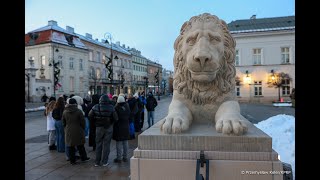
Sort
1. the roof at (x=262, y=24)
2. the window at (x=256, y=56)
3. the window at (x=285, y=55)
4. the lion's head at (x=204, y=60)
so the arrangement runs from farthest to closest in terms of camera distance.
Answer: the window at (x=256, y=56) → the roof at (x=262, y=24) → the window at (x=285, y=55) → the lion's head at (x=204, y=60)

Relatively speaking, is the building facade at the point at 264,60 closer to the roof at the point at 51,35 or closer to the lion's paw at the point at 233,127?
the roof at the point at 51,35

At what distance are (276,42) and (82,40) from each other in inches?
1242

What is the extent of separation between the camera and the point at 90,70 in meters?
47.0

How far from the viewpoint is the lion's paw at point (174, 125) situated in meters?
2.63

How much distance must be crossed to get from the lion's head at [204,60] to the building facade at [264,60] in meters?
30.2

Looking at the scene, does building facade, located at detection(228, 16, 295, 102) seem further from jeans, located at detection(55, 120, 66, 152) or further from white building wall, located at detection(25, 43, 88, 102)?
jeans, located at detection(55, 120, 66, 152)

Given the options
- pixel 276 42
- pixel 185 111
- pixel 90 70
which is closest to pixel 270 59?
pixel 276 42

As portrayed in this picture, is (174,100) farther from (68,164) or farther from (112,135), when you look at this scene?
(68,164)

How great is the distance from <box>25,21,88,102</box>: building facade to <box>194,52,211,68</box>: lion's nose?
34.0 m

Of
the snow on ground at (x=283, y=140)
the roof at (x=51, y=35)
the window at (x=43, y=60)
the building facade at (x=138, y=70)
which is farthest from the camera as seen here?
the building facade at (x=138, y=70)

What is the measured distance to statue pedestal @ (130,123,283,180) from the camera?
243 cm

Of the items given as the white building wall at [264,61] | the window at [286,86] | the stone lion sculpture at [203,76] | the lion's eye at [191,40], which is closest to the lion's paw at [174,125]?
the stone lion sculpture at [203,76]

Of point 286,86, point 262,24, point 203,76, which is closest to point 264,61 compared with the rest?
point 286,86

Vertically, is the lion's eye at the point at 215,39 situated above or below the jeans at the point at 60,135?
above
